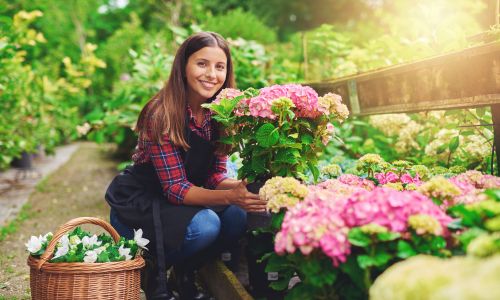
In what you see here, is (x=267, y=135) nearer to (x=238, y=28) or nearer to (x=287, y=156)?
(x=287, y=156)

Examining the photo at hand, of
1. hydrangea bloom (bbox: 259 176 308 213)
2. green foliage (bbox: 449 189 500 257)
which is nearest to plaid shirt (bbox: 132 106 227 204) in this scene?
hydrangea bloom (bbox: 259 176 308 213)

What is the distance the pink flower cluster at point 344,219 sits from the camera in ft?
5.43

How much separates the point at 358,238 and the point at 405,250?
15 centimetres

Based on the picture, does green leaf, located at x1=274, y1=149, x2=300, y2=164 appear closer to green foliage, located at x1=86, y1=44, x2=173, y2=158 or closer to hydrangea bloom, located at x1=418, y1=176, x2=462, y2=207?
hydrangea bloom, located at x1=418, y1=176, x2=462, y2=207

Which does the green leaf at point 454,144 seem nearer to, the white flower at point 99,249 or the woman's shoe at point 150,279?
the woman's shoe at point 150,279

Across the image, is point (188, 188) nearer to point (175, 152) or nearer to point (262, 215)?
point (175, 152)

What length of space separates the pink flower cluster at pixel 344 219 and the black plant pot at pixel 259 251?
691 millimetres

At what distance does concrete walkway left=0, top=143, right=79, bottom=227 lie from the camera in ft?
19.3

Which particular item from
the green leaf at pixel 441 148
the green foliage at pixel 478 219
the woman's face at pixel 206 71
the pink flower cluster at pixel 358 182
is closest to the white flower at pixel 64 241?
the woman's face at pixel 206 71

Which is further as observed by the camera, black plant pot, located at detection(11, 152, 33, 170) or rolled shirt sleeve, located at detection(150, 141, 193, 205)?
black plant pot, located at detection(11, 152, 33, 170)

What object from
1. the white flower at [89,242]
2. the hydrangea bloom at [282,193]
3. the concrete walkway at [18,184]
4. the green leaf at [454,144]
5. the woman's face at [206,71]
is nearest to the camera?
the hydrangea bloom at [282,193]

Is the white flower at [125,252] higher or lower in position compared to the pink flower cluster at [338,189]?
lower

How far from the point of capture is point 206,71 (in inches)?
116

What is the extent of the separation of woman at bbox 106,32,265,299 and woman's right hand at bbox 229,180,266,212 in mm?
80
